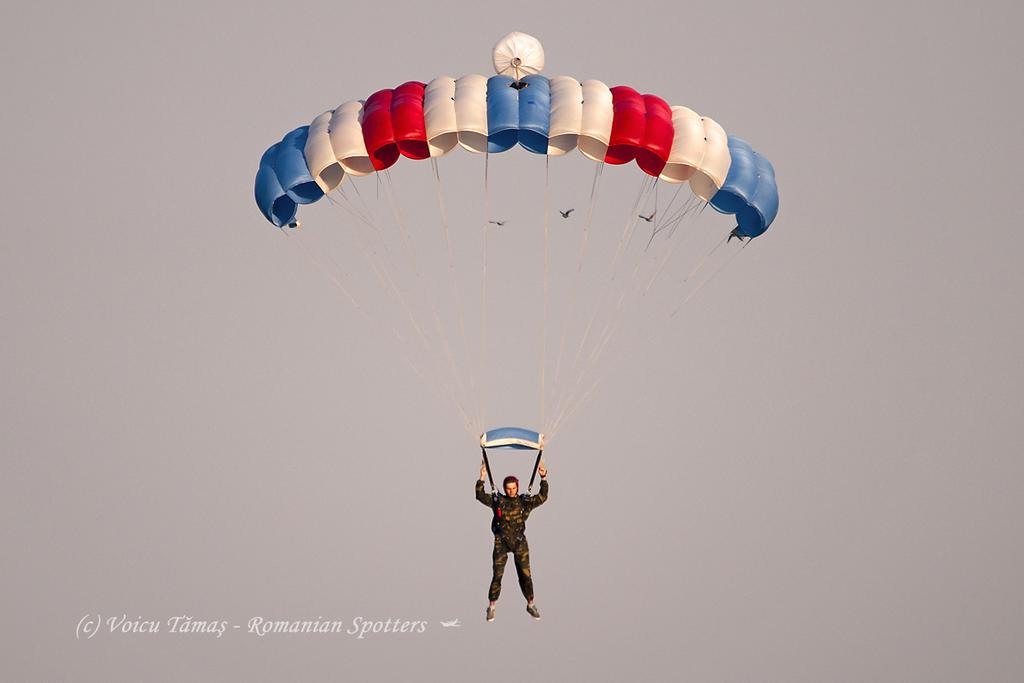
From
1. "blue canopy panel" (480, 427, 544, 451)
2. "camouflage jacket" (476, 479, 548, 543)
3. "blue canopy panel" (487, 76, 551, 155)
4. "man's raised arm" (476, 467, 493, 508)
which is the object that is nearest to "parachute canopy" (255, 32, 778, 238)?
"blue canopy panel" (487, 76, 551, 155)

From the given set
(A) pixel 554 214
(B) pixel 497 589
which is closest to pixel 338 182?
(B) pixel 497 589

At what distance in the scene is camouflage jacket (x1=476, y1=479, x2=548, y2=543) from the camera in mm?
23609

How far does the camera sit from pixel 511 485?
2345cm

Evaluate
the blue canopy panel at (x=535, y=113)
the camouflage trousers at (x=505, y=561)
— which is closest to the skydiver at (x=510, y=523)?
the camouflage trousers at (x=505, y=561)

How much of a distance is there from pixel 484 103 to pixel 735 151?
3.91 metres

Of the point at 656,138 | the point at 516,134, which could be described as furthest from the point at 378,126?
the point at 656,138

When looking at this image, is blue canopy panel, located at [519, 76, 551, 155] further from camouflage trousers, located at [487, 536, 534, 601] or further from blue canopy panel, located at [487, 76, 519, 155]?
camouflage trousers, located at [487, 536, 534, 601]

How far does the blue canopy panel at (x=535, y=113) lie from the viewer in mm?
23231

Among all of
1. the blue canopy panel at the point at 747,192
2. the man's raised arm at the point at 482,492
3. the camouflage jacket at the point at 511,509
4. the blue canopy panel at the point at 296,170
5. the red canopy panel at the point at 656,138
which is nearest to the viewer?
the man's raised arm at the point at 482,492

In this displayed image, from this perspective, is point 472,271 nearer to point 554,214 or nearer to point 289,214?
point 554,214

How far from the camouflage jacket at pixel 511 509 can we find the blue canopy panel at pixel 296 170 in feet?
16.3

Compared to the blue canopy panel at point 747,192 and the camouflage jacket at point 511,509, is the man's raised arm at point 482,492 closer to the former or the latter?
the camouflage jacket at point 511,509

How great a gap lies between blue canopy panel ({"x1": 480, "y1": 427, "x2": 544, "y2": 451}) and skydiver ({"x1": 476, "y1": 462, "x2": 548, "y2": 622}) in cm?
40

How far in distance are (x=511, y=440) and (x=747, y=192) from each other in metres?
5.05
